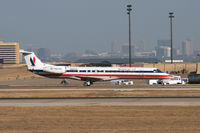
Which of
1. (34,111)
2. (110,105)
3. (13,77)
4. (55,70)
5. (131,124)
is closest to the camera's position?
(131,124)

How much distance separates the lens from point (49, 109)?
106 feet

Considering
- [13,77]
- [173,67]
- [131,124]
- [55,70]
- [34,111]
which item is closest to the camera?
[131,124]

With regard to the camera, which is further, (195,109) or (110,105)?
(110,105)

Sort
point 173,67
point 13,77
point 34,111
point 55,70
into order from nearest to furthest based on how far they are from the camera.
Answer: point 34,111
point 55,70
point 13,77
point 173,67

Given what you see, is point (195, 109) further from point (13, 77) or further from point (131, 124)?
point (13, 77)

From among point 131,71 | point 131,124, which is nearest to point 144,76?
point 131,71

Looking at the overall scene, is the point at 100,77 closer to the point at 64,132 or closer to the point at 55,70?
the point at 55,70

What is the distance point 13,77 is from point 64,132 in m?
90.5

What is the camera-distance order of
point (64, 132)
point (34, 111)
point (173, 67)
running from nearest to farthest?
1. point (64, 132)
2. point (34, 111)
3. point (173, 67)

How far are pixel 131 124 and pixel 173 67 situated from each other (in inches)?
4092

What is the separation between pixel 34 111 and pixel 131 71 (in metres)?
34.1

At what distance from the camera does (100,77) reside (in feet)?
209

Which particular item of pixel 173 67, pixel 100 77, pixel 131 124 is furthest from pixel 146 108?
pixel 173 67

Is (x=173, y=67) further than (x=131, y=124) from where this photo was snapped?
Yes
